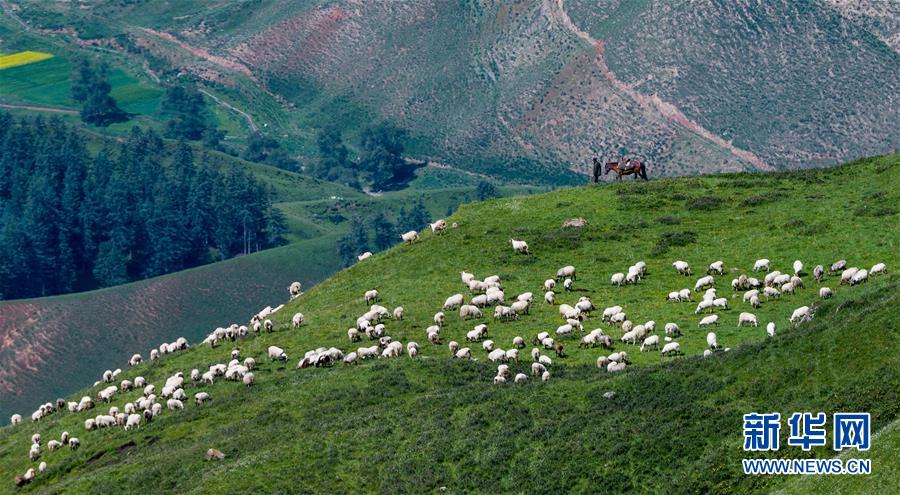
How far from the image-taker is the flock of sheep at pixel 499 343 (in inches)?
2628

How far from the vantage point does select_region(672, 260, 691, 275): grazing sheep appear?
3095 inches

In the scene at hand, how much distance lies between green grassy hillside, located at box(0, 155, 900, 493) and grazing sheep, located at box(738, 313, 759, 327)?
1.63 feet

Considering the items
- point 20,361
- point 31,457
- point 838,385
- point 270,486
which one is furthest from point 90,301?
point 838,385

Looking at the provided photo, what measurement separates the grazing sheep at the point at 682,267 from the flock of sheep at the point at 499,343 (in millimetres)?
52

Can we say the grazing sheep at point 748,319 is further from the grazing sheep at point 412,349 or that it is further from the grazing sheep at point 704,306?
the grazing sheep at point 412,349

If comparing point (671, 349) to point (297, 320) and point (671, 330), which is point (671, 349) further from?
point (297, 320)

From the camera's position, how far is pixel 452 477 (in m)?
53.6

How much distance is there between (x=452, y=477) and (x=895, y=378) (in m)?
15.8

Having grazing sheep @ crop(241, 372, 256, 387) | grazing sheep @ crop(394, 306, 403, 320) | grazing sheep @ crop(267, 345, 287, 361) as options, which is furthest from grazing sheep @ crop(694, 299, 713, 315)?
grazing sheep @ crop(241, 372, 256, 387)

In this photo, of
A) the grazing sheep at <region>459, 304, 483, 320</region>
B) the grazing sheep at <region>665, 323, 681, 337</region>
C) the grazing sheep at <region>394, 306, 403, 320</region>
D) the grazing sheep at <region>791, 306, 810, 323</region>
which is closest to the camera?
the grazing sheep at <region>791, 306, 810, 323</region>

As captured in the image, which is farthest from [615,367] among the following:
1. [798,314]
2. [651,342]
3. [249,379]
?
[249,379]

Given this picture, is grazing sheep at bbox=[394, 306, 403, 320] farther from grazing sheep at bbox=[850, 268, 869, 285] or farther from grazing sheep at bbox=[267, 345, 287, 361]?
grazing sheep at bbox=[850, 268, 869, 285]

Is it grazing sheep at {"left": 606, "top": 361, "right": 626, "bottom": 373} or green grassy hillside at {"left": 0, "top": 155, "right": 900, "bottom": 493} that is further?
grazing sheep at {"left": 606, "top": 361, "right": 626, "bottom": 373}

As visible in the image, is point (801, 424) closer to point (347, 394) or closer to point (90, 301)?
point (347, 394)
